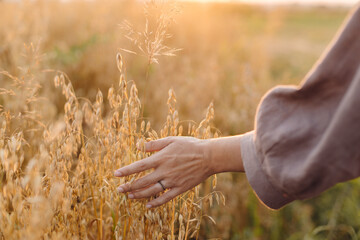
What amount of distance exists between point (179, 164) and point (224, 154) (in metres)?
0.15

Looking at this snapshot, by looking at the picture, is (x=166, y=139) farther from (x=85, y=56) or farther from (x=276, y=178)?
(x=85, y=56)

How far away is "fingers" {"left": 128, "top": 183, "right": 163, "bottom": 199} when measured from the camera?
3.76 ft

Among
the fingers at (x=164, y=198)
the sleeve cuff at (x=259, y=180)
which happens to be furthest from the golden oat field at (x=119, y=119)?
the sleeve cuff at (x=259, y=180)

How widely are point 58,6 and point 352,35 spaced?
4836 millimetres

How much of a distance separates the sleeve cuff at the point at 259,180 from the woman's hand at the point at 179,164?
0.07 meters

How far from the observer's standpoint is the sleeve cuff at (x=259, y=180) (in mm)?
1020

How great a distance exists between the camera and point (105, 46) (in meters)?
3.83

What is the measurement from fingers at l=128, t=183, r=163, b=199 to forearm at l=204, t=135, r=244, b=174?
0.19 m

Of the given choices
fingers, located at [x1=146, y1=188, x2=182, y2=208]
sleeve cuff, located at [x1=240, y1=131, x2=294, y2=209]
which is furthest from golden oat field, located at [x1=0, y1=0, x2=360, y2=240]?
sleeve cuff, located at [x1=240, y1=131, x2=294, y2=209]

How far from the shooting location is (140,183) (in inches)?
44.6

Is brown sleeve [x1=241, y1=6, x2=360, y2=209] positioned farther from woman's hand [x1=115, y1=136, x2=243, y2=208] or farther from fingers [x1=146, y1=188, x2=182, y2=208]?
fingers [x1=146, y1=188, x2=182, y2=208]

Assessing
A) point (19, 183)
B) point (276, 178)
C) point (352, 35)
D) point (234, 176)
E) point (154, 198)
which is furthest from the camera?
point (234, 176)

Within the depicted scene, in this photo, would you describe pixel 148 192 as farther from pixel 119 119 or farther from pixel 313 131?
pixel 313 131

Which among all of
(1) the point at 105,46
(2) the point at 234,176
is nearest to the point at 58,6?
(1) the point at 105,46
